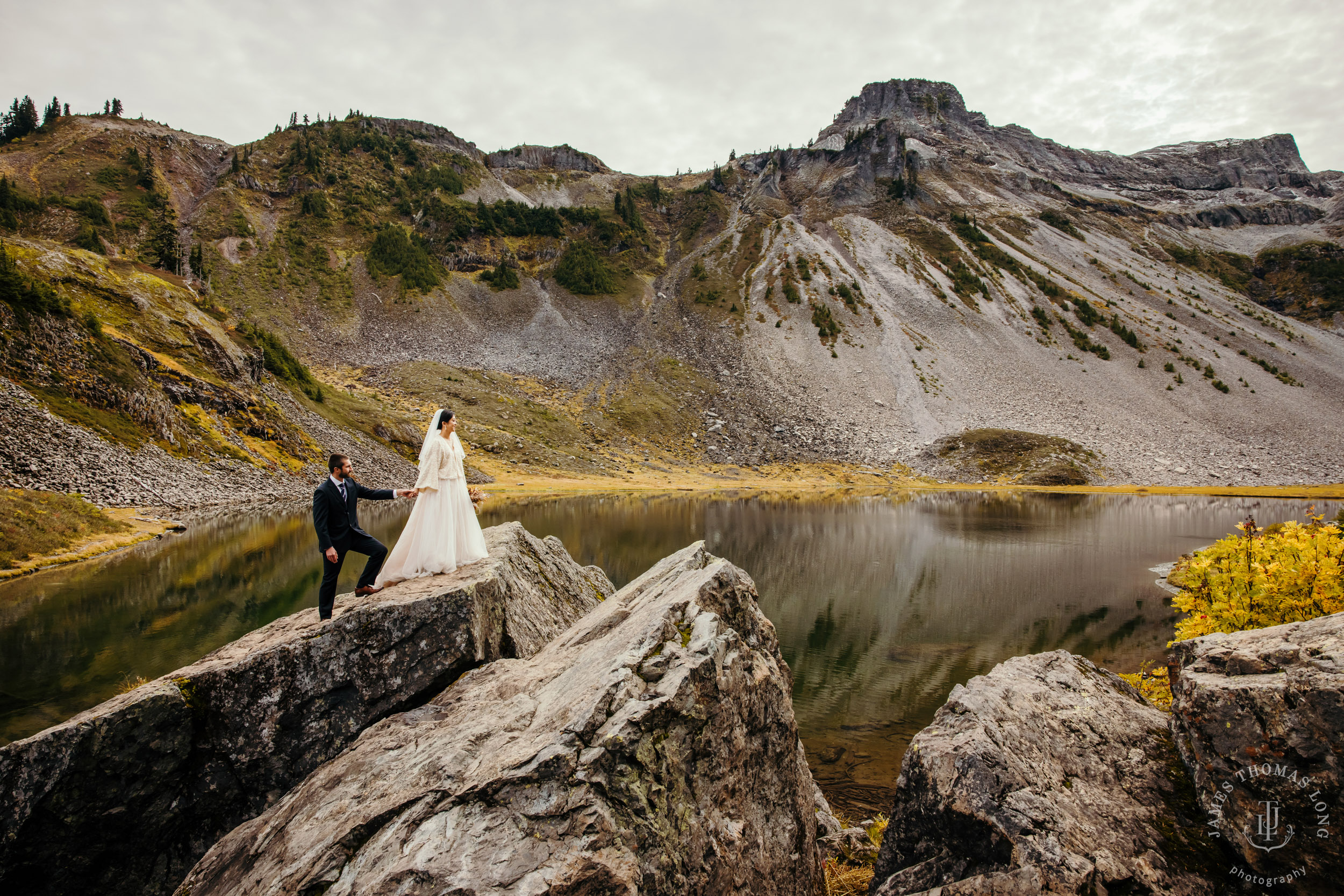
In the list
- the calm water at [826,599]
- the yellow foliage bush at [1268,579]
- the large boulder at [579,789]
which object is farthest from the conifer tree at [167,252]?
the yellow foliage bush at [1268,579]

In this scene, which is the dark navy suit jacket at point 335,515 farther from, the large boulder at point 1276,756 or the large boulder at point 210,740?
the large boulder at point 1276,756

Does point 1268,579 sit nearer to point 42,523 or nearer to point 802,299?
point 42,523

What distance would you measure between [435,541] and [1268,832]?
34.4ft

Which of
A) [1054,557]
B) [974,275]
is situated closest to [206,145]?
[974,275]

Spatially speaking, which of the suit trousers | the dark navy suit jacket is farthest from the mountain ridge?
the suit trousers

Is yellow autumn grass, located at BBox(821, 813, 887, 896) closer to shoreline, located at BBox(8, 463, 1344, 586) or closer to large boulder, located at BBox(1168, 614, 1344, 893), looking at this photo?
large boulder, located at BBox(1168, 614, 1344, 893)

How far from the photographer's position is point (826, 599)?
26.9 metres

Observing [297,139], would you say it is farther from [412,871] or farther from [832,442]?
[412,871]

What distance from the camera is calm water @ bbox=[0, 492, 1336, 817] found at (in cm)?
1540

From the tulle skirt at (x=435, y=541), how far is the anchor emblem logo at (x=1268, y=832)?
9.67 meters

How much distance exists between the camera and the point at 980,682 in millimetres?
7727

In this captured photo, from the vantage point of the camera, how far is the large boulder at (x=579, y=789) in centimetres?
459

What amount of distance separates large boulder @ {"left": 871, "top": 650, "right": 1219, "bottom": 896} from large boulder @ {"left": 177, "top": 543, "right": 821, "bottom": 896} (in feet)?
5.55

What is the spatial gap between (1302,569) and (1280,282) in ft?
645
